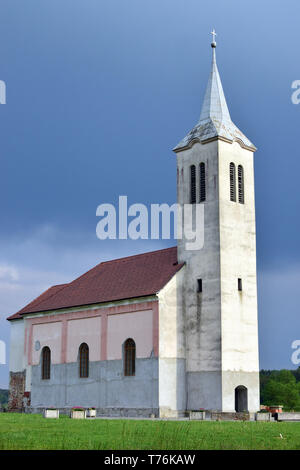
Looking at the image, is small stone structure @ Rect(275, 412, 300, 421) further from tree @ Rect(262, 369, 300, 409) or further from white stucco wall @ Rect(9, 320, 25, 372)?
tree @ Rect(262, 369, 300, 409)

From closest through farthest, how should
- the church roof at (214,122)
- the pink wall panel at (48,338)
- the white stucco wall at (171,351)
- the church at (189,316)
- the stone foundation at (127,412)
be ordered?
the stone foundation at (127,412), the white stucco wall at (171,351), the church at (189,316), the church roof at (214,122), the pink wall panel at (48,338)

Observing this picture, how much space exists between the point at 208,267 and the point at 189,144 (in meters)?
8.90

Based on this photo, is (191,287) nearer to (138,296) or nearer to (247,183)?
(138,296)

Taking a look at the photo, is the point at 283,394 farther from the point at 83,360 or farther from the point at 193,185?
the point at 193,185

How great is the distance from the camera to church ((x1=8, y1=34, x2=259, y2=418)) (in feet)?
135

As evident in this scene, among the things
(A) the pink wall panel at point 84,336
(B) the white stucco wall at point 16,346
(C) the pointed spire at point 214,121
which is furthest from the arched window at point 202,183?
(B) the white stucco wall at point 16,346

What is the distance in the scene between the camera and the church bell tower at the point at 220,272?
135ft

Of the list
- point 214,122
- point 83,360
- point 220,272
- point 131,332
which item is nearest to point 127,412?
point 131,332

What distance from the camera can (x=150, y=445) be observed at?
16.9 meters

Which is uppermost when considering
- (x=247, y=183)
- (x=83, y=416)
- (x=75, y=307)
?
(x=247, y=183)

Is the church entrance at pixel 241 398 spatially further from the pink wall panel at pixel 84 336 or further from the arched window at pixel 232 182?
the arched window at pixel 232 182

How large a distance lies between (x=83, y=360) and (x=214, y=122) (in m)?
19.3

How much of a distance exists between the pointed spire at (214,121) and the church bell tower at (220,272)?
0.31ft
